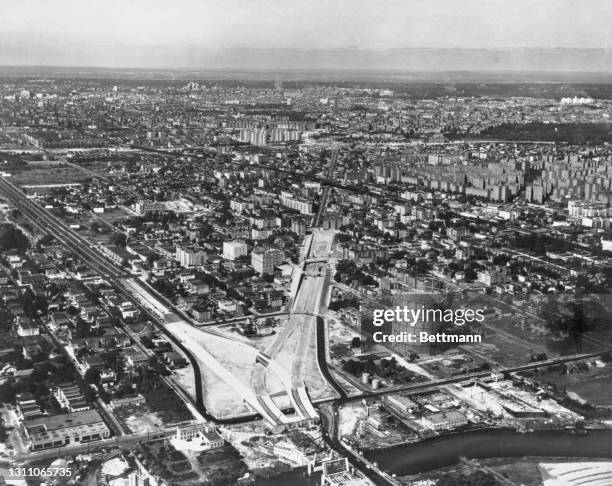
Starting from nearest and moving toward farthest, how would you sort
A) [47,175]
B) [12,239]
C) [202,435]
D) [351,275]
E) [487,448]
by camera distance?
[202,435] < [487,448] < [351,275] < [12,239] < [47,175]

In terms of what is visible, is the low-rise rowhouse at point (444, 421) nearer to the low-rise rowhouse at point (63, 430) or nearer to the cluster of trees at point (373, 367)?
the cluster of trees at point (373, 367)

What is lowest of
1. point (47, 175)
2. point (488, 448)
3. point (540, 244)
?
point (488, 448)

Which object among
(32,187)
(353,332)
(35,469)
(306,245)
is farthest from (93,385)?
(32,187)

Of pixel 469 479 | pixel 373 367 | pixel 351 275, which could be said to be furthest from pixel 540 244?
pixel 469 479

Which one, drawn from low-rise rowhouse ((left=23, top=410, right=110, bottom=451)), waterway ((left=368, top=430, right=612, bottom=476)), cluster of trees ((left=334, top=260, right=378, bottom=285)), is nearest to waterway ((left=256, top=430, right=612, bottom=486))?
waterway ((left=368, top=430, right=612, bottom=476))

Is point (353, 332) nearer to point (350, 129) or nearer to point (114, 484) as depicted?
point (114, 484)

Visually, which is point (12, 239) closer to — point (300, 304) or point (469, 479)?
point (300, 304)
